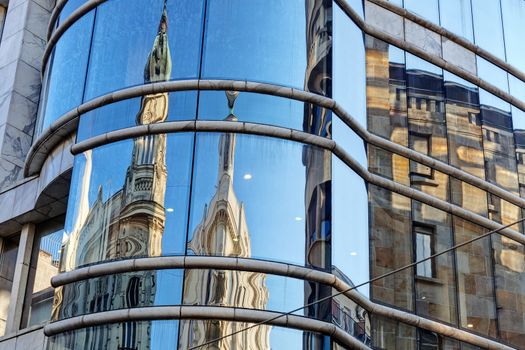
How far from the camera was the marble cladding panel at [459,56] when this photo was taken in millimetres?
29797

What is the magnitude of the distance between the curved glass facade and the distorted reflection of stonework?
4 centimetres

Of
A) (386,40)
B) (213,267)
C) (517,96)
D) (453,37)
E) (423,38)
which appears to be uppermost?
(453,37)

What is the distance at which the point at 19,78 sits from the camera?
32.0 meters

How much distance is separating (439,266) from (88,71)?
1018cm

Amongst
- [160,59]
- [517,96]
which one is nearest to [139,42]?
[160,59]

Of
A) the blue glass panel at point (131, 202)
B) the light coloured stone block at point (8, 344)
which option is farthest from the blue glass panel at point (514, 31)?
the light coloured stone block at point (8, 344)

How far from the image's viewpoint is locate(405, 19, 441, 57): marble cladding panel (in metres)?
29.1

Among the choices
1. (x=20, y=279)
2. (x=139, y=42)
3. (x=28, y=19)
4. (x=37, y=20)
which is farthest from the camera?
Result: (x=37, y=20)

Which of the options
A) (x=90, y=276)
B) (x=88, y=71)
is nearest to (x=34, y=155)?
(x=88, y=71)

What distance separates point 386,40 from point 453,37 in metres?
2.66

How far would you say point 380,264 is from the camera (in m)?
25.5

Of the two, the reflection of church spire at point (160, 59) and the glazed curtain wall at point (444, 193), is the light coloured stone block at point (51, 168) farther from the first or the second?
the glazed curtain wall at point (444, 193)

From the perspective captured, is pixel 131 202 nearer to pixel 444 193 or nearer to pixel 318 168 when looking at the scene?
pixel 318 168

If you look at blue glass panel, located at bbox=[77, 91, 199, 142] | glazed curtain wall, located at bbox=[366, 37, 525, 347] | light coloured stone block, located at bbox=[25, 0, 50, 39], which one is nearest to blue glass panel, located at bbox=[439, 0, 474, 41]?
glazed curtain wall, located at bbox=[366, 37, 525, 347]
